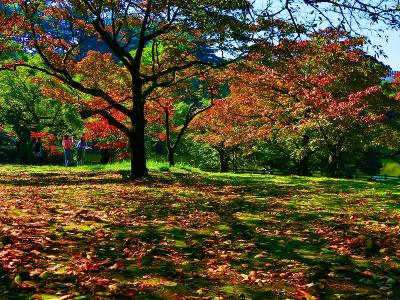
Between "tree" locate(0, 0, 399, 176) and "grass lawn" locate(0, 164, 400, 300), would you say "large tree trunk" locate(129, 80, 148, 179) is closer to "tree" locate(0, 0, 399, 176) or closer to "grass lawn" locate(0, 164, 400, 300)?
"tree" locate(0, 0, 399, 176)

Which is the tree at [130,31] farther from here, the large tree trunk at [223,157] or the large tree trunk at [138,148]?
the large tree trunk at [223,157]

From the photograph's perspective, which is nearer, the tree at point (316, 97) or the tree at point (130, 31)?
the tree at point (130, 31)

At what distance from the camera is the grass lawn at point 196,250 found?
350cm

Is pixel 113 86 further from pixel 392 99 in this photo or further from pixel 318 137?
pixel 392 99

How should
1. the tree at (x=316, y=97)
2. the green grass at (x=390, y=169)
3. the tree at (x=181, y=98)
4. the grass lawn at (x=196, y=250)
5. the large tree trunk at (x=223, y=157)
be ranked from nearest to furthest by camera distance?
the grass lawn at (x=196, y=250) → the tree at (x=316, y=97) → the tree at (x=181, y=98) → the large tree trunk at (x=223, y=157) → the green grass at (x=390, y=169)

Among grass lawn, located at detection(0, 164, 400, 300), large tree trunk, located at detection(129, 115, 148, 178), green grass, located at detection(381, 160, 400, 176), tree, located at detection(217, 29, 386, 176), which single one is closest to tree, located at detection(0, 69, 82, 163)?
tree, located at detection(217, 29, 386, 176)

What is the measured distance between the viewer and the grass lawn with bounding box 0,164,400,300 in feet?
11.5

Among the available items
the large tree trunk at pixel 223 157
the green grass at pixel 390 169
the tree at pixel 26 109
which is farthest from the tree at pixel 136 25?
the green grass at pixel 390 169

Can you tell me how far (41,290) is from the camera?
3.28 meters

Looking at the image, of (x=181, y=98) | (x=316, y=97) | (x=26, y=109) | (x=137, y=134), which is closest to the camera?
(x=137, y=134)

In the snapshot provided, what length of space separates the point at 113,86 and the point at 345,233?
19219 millimetres

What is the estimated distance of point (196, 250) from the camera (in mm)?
4898

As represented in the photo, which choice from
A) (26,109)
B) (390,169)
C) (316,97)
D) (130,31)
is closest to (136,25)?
(130,31)

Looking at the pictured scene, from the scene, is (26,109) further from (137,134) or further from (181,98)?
(137,134)
